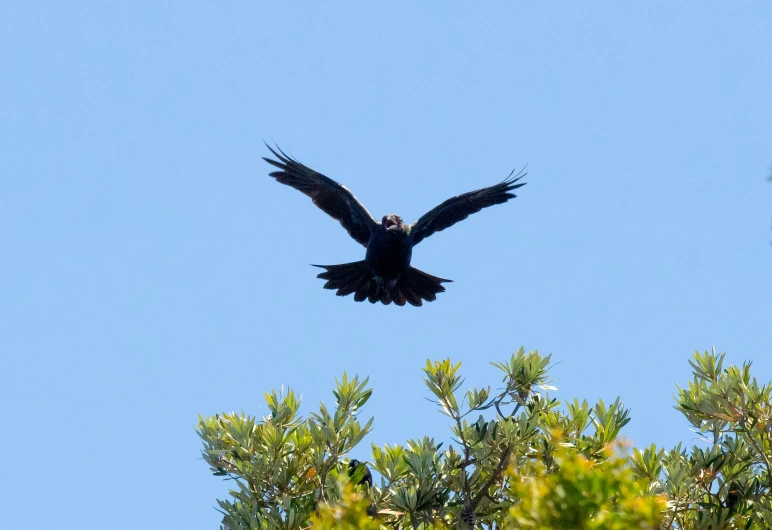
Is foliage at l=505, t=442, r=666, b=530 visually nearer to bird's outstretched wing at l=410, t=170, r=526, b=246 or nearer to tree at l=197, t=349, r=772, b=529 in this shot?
tree at l=197, t=349, r=772, b=529

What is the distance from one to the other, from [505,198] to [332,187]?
2.13 m

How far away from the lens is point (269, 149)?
11.8m

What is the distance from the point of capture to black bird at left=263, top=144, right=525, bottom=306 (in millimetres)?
11906

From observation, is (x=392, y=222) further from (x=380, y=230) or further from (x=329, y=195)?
(x=329, y=195)

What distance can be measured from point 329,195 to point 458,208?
5.25 feet

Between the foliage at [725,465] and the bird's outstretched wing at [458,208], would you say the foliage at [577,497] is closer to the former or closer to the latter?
the foliage at [725,465]

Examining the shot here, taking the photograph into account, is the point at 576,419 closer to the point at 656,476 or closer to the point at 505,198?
the point at 656,476

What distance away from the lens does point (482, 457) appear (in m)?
7.20

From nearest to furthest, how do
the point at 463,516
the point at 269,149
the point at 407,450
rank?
the point at 463,516 < the point at 407,450 < the point at 269,149

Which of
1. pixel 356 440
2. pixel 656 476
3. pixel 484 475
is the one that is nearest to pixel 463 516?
pixel 484 475

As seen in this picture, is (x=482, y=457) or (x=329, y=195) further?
(x=329, y=195)

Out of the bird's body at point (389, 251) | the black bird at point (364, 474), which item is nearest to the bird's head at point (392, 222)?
the bird's body at point (389, 251)

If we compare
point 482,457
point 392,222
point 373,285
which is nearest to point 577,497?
point 482,457

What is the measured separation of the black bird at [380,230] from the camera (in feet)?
39.1
